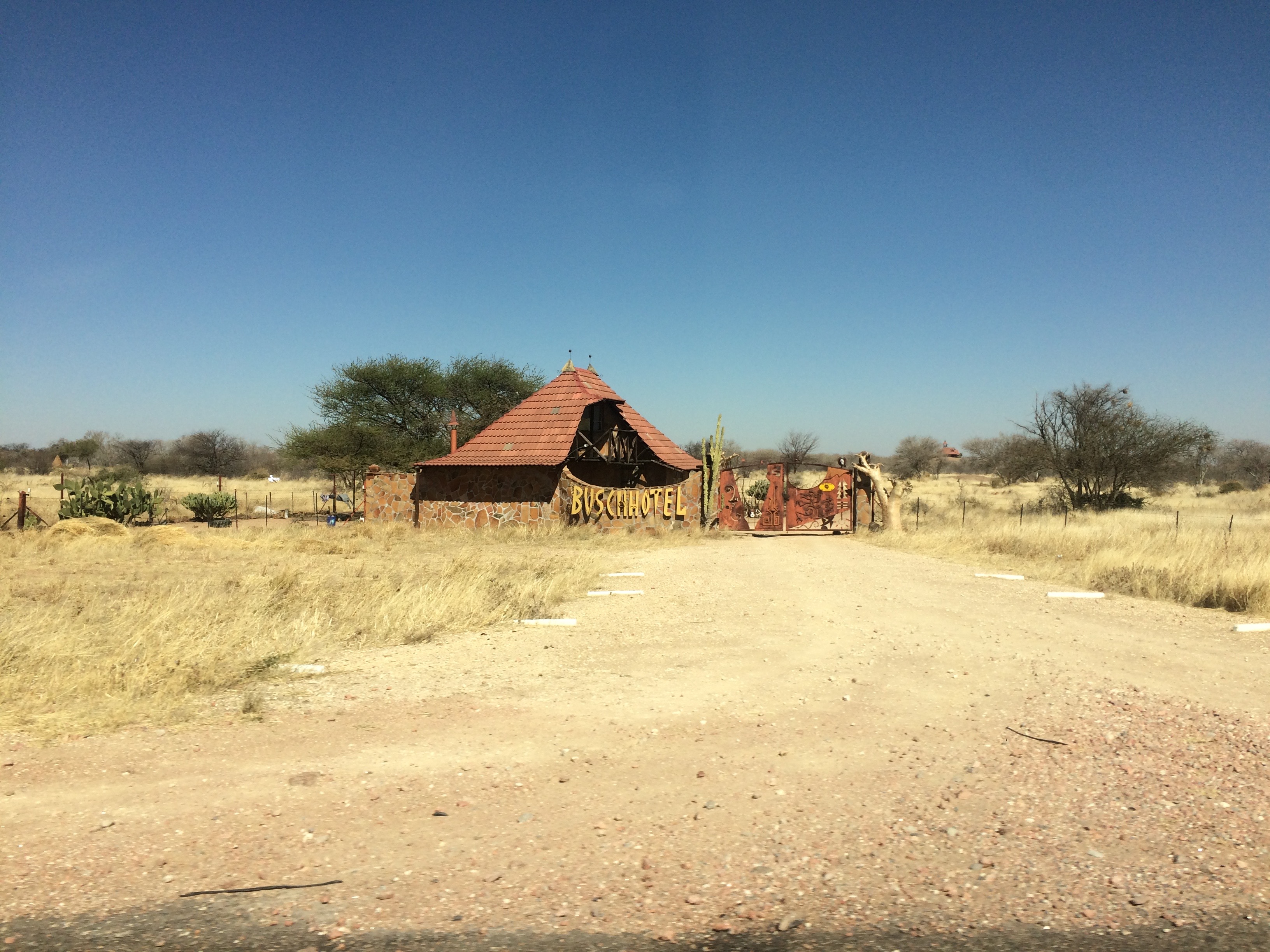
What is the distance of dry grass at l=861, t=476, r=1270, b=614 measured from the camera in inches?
480

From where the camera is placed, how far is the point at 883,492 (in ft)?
78.3

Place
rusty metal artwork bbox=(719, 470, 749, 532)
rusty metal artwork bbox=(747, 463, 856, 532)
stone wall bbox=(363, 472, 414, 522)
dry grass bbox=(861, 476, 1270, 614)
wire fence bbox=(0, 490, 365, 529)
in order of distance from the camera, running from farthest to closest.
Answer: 1. wire fence bbox=(0, 490, 365, 529)
2. stone wall bbox=(363, 472, 414, 522)
3. rusty metal artwork bbox=(719, 470, 749, 532)
4. rusty metal artwork bbox=(747, 463, 856, 532)
5. dry grass bbox=(861, 476, 1270, 614)

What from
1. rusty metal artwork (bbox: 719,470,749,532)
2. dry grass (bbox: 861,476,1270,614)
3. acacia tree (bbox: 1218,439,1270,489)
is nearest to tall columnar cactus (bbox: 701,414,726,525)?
rusty metal artwork (bbox: 719,470,749,532)

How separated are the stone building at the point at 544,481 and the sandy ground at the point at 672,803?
610 inches

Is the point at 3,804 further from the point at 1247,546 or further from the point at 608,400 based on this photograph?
the point at 608,400

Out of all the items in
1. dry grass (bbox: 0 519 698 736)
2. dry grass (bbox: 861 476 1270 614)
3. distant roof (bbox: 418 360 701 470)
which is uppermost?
distant roof (bbox: 418 360 701 470)

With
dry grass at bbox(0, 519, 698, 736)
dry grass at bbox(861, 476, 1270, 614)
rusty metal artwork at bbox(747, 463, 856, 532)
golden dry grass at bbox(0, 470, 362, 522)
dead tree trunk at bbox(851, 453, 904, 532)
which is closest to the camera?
dry grass at bbox(0, 519, 698, 736)

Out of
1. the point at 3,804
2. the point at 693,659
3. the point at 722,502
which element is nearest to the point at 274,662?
the point at 3,804

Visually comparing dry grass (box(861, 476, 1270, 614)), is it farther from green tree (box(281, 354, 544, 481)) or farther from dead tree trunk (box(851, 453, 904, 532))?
green tree (box(281, 354, 544, 481))

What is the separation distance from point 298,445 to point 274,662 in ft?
102

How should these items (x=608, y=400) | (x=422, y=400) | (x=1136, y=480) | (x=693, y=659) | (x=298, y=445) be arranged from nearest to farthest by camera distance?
(x=693, y=659) < (x=608, y=400) < (x=1136, y=480) < (x=298, y=445) < (x=422, y=400)

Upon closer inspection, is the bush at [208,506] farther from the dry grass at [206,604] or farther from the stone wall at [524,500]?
the dry grass at [206,604]

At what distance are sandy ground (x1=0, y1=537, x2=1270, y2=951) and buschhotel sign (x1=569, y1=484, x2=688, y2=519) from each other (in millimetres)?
15530

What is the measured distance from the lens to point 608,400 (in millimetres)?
27609
